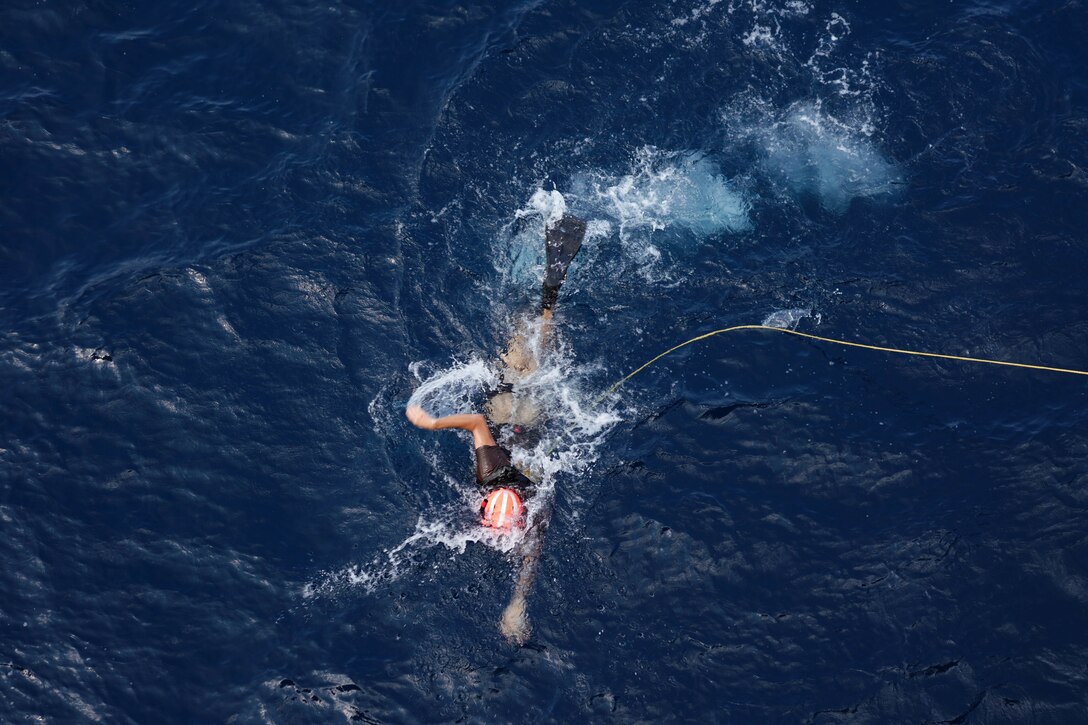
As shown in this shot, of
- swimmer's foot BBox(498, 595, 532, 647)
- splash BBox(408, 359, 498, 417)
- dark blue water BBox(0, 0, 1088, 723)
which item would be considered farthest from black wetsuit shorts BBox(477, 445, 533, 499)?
swimmer's foot BBox(498, 595, 532, 647)

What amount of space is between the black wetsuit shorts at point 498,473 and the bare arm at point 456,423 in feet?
1.01

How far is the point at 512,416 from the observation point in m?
22.6

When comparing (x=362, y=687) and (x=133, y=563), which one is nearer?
(x=362, y=687)

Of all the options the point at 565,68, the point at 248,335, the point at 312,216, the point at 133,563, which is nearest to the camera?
the point at 133,563

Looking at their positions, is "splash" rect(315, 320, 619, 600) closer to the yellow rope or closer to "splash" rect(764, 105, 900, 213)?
the yellow rope

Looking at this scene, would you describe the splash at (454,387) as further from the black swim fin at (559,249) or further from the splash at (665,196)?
the splash at (665,196)

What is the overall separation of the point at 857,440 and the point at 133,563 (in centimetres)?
1737

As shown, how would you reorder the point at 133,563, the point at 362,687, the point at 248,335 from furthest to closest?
the point at 248,335
the point at 133,563
the point at 362,687

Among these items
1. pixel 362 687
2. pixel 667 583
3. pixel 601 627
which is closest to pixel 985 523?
pixel 667 583

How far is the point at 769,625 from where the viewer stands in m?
19.6

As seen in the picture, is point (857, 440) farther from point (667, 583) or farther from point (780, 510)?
point (667, 583)

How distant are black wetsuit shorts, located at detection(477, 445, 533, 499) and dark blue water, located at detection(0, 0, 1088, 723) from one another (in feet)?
2.56

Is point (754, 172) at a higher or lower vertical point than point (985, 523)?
higher

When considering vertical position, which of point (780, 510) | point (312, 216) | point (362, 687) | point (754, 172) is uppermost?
point (312, 216)
